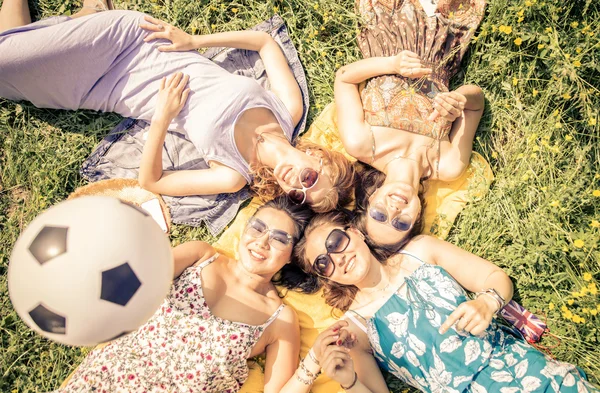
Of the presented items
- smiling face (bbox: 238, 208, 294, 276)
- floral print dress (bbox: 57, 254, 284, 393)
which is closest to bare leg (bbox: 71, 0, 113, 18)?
smiling face (bbox: 238, 208, 294, 276)

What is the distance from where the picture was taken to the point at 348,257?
3.31 m

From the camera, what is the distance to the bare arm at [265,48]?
3.90 meters

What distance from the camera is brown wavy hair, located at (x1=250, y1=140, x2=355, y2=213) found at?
355 cm

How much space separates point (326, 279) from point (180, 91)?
203 cm

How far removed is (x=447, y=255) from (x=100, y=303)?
255cm

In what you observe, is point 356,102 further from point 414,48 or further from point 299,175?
point 299,175

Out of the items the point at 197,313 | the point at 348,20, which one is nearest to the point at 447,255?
the point at 197,313

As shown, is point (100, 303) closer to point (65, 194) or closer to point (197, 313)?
point (197, 313)

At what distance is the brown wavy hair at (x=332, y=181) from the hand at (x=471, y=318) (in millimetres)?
1224

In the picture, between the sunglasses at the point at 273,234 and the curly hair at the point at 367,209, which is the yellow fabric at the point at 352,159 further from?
the sunglasses at the point at 273,234

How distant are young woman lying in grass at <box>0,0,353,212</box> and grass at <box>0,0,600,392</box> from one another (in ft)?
1.46

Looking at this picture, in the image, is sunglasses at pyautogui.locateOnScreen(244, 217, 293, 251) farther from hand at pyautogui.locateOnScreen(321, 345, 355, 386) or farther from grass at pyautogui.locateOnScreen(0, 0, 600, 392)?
grass at pyautogui.locateOnScreen(0, 0, 600, 392)

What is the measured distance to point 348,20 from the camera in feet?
13.9

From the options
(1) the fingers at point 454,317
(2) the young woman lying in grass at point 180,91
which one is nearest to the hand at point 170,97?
(2) the young woman lying in grass at point 180,91
